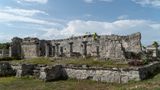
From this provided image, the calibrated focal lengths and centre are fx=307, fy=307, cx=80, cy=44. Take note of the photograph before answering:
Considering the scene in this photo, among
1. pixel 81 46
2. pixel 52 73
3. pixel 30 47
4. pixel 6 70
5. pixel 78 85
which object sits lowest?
pixel 78 85

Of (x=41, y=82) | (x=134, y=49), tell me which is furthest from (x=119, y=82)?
(x=134, y=49)

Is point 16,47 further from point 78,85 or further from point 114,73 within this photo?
point 78,85

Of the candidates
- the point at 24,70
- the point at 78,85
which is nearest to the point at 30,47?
the point at 24,70

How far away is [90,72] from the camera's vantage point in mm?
24812

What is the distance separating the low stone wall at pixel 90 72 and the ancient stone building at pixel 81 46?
1041 centimetres

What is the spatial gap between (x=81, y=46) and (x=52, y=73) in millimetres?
18794

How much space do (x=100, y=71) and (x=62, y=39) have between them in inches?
951

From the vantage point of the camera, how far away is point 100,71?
24.3 meters

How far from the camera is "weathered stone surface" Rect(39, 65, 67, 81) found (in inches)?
986

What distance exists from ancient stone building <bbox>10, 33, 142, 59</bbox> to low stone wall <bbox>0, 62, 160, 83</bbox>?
10.4 metres

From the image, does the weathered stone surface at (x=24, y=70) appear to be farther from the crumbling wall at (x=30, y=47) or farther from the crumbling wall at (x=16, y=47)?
the crumbling wall at (x=16, y=47)

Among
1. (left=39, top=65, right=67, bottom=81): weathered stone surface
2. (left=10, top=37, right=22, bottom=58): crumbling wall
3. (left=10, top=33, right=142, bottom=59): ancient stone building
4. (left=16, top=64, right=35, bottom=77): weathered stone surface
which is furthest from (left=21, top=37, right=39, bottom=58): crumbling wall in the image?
(left=39, top=65, right=67, bottom=81): weathered stone surface

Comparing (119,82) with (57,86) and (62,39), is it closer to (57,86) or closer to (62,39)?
(57,86)

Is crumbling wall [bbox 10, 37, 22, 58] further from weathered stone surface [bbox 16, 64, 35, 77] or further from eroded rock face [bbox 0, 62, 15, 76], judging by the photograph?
weathered stone surface [bbox 16, 64, 35, 77]
